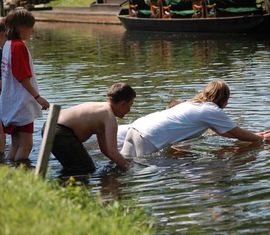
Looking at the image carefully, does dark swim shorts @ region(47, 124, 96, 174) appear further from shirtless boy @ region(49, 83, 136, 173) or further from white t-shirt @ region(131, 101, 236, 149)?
white t-shirt @ region(131, 101, 236, 149)

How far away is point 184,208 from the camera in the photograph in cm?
797

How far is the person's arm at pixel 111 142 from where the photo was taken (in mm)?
9141

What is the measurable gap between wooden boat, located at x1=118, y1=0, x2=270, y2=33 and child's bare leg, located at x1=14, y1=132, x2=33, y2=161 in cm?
2213

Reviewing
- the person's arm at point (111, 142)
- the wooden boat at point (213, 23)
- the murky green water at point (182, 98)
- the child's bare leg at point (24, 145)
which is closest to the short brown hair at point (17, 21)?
the child's bare leg at point (24, 145)

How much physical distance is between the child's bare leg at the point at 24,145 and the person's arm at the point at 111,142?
846mm

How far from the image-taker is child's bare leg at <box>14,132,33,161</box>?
383 inches

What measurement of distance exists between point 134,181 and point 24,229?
4171mm

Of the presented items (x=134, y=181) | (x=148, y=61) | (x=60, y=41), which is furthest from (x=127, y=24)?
(x=134, y=181)

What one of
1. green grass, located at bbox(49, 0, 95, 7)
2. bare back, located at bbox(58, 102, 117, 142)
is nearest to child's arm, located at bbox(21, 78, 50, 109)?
bare back, located at bbox(58, 102, 117, 142)

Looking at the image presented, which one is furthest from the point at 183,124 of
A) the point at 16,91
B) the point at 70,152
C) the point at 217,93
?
the point at 16,91

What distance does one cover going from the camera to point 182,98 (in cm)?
1535

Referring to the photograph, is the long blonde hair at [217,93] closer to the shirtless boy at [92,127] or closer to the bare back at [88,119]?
the shirtless boy at [92,127]

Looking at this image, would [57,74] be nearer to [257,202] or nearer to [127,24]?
[257,202]

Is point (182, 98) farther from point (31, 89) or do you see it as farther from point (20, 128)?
point (31, 89)
